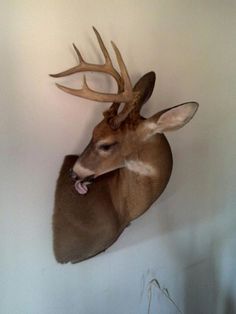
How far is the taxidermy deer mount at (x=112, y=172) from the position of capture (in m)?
1.17

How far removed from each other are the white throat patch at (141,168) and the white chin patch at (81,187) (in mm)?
142

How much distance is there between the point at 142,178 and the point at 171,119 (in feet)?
0.76

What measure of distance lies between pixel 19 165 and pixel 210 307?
1.28 metres

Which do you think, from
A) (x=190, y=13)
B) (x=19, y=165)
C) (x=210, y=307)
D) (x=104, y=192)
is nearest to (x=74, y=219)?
(x=104, y=192)

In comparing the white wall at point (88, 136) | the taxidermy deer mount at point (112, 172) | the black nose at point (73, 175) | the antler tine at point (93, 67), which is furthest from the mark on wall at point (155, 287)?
the antler tine at point (93, 67)

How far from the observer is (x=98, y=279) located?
4.78ft

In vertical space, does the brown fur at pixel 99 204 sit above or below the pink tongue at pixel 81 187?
below

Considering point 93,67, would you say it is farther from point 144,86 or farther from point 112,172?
point 112,172

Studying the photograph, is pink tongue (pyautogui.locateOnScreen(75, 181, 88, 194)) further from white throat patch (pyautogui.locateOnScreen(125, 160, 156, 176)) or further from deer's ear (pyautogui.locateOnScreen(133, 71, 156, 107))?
deer's ear (pyautogui.locateOnScreen(133, 71, 156, 107))

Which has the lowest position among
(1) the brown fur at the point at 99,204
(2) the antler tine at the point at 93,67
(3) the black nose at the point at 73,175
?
(1) the brown fur at the point at 99,204

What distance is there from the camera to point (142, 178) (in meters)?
1.29

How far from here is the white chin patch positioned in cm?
121

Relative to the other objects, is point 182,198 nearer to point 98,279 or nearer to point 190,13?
point 98,279

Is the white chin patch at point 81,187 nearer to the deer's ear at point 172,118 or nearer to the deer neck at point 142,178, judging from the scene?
the deer neck at point 142,178
